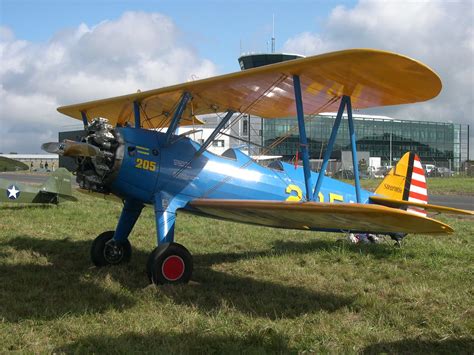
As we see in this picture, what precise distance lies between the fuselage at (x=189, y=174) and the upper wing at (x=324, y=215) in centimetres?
36

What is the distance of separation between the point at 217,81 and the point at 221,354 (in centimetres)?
334

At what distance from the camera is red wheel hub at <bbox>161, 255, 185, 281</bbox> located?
5457 millimetres

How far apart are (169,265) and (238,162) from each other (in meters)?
2.01

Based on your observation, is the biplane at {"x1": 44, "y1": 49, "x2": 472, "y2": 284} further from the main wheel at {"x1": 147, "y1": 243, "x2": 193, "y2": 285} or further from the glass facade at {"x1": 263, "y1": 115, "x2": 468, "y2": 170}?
the glass facade at {"x1": 263, "y1": 115, "x2": 468, "y2": 170}

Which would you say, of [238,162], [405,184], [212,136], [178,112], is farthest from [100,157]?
[405,184]

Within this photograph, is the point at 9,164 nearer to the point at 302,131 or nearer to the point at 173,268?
the point at 173,268

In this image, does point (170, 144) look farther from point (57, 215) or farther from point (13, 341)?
point (57, 215)

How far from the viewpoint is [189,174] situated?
6258 millimetres

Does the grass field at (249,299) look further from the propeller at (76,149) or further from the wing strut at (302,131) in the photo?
the propeller at (76,149)

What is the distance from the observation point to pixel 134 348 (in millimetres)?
3605

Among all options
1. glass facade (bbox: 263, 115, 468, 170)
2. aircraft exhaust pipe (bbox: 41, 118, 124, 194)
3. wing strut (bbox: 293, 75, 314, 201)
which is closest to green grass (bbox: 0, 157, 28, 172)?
aircraft exhaust pipe (bbox: 41, 118, 124, 194)

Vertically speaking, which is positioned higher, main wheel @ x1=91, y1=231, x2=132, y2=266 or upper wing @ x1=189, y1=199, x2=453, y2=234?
upper wing @ x1=189, y1=199, x2=453, y2=234

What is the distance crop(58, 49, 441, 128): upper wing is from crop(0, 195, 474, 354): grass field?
2.40m

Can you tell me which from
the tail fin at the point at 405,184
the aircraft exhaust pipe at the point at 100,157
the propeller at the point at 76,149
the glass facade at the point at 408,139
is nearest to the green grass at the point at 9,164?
the aircraft exhaust pipe at the point at 100,157
